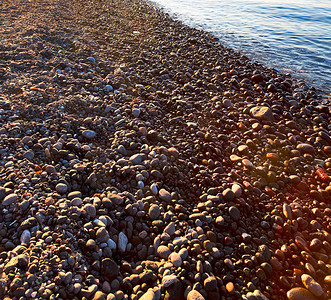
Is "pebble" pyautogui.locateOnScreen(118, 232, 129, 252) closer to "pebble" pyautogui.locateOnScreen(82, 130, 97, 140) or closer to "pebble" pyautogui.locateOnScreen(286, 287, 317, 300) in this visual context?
"pebble" pyautogui.locateOnScreen(286, 287, 317, 300)

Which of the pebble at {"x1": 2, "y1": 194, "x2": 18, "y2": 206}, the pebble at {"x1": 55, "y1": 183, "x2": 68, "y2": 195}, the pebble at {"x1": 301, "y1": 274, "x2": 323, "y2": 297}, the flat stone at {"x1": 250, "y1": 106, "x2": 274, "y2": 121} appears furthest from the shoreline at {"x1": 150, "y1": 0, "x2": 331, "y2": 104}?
the pebble at {"x1": 2, "y1": 194, "x2": 18, "y2": 206}

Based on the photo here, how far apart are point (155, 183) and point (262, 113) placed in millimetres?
3877

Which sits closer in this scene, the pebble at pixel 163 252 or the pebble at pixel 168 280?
the pebble at pixel 168 280

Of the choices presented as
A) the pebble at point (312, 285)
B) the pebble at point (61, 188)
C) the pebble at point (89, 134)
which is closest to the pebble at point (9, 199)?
the pebble at point (61, 188)

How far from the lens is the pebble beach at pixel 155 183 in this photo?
257cm

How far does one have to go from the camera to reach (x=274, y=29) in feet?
49.6

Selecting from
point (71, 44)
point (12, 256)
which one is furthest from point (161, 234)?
point (71, 44)

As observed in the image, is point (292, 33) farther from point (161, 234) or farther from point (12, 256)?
point (12, 256)

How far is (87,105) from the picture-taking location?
206 inches

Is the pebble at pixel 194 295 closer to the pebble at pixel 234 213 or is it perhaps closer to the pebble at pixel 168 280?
the pebble at pixel 168 280

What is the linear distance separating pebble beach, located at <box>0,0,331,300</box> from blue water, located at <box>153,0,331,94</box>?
11.0ft

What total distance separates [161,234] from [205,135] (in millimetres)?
2705

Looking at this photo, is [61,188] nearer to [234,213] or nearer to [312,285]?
[234,213]

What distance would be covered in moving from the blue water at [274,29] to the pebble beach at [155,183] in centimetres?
336
